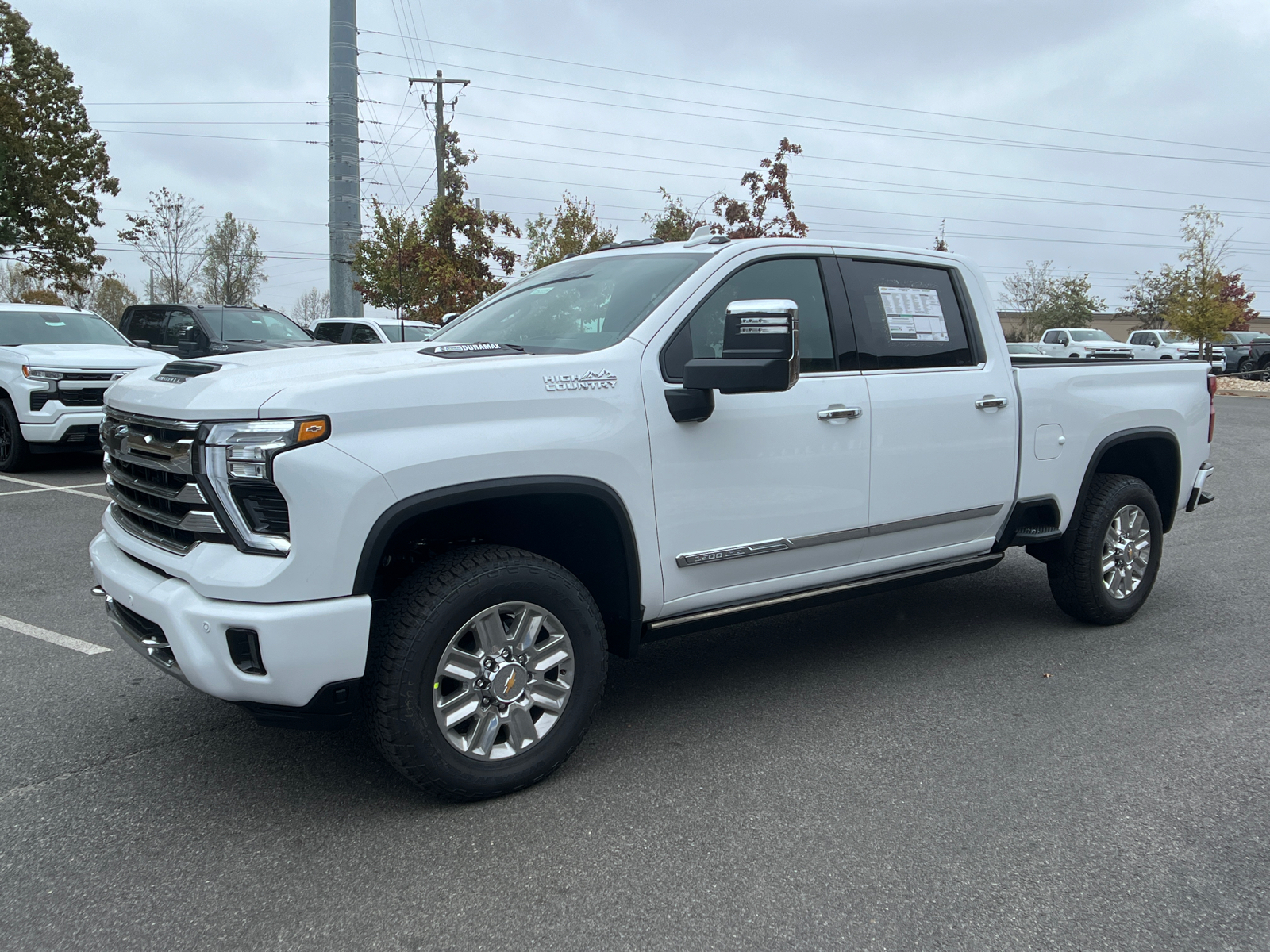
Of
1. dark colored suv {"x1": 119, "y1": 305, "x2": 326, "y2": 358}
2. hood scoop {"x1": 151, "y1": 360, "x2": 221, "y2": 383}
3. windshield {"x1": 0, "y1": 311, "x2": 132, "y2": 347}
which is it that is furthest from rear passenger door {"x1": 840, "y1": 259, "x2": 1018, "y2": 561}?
dark colored suv {"x1": 119, "y1": 305, "x2": 326, "y2": 358}

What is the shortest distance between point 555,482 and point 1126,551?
3.58 meters

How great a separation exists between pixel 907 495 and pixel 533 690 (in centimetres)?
194

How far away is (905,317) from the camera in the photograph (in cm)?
461

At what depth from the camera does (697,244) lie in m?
4.29

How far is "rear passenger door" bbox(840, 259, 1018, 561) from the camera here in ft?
14.2

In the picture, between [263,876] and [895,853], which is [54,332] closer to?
[263,876]

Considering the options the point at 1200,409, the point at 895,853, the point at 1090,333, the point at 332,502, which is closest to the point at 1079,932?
the point at 895,853

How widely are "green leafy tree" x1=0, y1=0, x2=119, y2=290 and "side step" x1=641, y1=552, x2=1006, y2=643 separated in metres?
32.8

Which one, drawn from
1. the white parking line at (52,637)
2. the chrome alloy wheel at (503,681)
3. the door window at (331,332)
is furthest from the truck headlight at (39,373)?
the chrome alloy wheel at (503,681)

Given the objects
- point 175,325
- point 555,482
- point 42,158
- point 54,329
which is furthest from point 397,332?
point 42,158

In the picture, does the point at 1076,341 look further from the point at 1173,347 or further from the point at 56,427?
the point at 56,427

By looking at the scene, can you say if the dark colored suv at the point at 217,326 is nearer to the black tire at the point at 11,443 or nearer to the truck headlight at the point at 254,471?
the black tire at the point at 11,443

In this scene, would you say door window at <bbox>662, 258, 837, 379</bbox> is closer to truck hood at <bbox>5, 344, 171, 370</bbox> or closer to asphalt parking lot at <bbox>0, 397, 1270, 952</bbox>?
asphalt parking lot at <bbox>0, 397, 1270, 952</bbox>

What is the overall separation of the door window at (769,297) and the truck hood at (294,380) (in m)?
0.42
